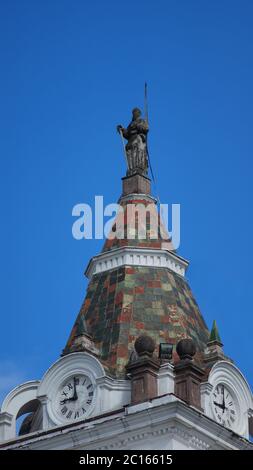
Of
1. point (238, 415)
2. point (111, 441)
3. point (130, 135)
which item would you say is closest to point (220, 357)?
point (238, 415)

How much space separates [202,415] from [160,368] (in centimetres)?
273

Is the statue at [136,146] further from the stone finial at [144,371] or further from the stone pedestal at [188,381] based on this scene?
the stone pedestal at [188,381]

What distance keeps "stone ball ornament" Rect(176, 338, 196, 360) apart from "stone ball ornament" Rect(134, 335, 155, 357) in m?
1.06

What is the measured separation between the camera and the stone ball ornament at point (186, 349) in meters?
58.5

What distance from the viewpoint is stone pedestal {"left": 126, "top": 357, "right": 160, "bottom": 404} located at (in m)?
57.7

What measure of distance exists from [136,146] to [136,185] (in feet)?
7.01

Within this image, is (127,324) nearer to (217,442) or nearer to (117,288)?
(117,288)

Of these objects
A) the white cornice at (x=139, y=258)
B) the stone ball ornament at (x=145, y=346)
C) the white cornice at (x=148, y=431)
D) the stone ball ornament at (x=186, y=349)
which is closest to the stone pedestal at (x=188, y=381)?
the stone ball ornament at (x=186, y=349)

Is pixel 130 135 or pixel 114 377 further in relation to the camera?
pixel 130 135

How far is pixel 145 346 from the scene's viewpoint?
2302 inches

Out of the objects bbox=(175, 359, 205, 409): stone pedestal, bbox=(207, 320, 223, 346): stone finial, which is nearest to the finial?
bbox=(207, 320, 223, 346): stone finial

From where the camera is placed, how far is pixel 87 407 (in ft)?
194

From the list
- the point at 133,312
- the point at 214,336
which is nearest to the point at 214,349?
the point at 214,336

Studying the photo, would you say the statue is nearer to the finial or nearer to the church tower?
the church tower
